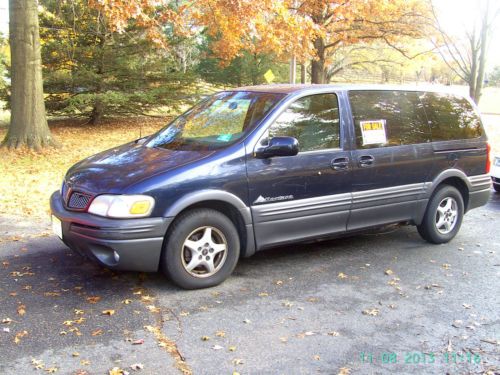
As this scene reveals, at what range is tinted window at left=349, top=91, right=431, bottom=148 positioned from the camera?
532cm

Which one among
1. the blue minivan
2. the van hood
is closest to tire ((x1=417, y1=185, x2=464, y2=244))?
the blue minivan

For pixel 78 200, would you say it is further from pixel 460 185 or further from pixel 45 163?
pixel 45 163

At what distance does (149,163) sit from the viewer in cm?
448

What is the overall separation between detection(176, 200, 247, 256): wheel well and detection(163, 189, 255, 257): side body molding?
26 millimetres

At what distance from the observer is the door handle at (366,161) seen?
17.2 feet

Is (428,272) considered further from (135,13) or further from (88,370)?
(135,13)

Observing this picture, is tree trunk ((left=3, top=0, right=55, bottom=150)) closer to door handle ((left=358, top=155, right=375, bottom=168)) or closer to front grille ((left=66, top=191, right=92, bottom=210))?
front grille ((left=66, top=191, right=92, bottom=210))

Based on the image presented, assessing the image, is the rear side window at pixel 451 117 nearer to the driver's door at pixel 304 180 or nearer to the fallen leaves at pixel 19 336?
→ the driver's door at pixel 304 180

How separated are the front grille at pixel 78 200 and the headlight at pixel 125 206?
0.18m

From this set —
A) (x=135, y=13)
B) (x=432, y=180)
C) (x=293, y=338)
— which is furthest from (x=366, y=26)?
(x=293, y=338)

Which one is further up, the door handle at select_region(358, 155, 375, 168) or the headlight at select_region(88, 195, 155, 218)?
the door handle at select_region(358, 155, 375, 168)

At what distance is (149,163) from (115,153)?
0.72 metres

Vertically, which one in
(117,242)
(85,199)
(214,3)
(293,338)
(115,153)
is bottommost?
(293,338)

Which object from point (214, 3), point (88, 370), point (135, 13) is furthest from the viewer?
point (214, 3)
